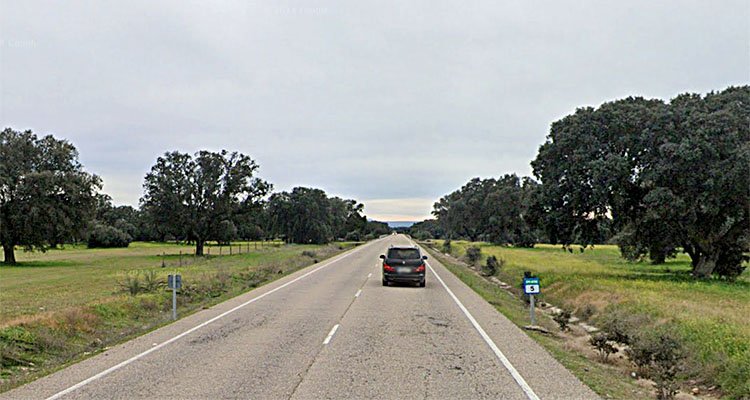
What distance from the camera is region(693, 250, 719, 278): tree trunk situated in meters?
28.7

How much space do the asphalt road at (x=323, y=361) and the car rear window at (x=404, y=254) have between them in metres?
8.50

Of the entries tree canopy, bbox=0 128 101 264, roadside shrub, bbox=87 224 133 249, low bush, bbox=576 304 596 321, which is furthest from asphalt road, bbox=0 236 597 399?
roadside shrub, bbox=87 224 133 249

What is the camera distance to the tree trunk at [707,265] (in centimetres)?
2867

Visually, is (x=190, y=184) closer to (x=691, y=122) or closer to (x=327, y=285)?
(x=327, y=285)

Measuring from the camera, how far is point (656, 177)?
25.8 m

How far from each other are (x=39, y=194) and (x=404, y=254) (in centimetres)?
3690

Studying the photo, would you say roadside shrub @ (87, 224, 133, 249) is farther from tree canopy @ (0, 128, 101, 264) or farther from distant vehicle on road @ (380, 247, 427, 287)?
distant vehicle on road @ (380, 247, 427, 287)

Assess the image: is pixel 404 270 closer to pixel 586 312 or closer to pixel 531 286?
pixel 586 312

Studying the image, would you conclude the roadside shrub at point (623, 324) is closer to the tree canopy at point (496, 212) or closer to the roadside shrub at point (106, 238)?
the tree canopy at point (496, 212)

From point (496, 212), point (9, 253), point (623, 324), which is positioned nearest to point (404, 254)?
point (623, 324)

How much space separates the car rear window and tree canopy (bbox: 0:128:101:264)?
34.9m

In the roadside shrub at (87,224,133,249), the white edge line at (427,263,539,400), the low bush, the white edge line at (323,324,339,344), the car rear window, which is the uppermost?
the roadside shrub at (87,224,133,249)

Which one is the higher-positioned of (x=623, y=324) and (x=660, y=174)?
(x=660, y=174)

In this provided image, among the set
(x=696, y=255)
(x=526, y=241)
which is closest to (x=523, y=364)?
(x=696, y=255)
